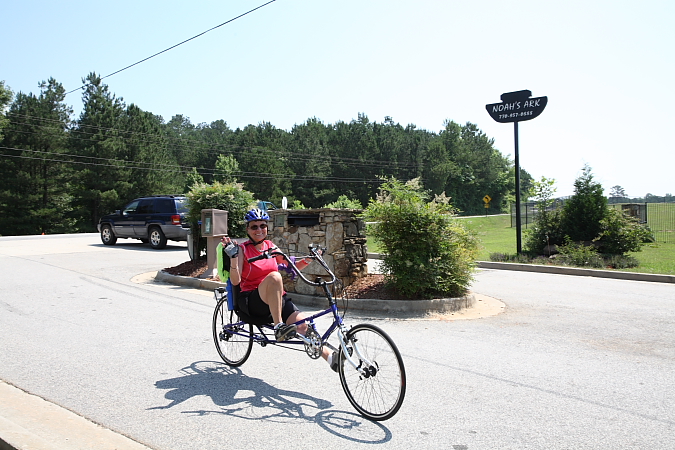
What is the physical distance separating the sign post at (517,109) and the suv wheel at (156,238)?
12.4 meters

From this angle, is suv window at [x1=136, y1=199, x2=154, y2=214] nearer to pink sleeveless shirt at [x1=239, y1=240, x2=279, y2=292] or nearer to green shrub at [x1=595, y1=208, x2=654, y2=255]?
green shrub at [x1=595, y1=208, x2=654, y2=255]

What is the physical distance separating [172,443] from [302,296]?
6.02 metres

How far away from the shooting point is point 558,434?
418 cm

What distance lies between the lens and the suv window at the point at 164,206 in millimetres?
20844

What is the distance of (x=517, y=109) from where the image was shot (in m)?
18.9

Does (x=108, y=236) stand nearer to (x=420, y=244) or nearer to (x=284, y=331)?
(x=420, y=244)

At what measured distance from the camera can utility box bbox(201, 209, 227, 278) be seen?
12.4m

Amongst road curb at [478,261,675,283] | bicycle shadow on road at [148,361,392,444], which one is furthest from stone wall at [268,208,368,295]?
road curb at [478,261,675,283]

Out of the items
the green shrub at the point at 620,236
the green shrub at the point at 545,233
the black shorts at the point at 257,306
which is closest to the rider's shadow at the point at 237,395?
the black shorts at the point at 257,306

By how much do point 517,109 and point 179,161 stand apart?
2698 inches

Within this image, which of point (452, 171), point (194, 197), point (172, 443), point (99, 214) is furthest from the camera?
point (452, 171)

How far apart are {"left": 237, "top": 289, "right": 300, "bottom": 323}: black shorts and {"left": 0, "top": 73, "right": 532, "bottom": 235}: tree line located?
22.6m

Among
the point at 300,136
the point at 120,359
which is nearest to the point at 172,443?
the point at 120,359

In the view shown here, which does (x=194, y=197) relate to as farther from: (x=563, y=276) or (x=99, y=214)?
(x=99, y=214)
